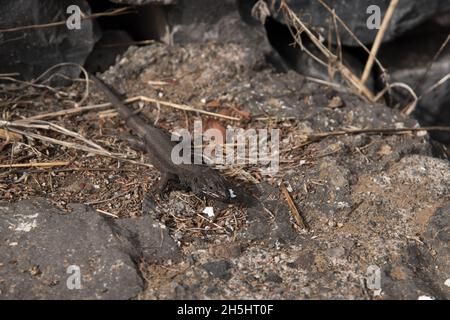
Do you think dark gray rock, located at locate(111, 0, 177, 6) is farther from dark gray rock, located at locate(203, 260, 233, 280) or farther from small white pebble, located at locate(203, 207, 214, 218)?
dark gray rock, located at locate(203, 260, 233, 280)

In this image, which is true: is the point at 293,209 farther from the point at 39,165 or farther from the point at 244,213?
the point at 39,165

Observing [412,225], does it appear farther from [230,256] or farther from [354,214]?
[230,256]

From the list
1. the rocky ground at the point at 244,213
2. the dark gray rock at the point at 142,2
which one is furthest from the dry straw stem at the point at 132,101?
the dark gray rock at the point at 142,2

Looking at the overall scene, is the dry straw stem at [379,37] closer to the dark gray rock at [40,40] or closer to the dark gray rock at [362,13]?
the dark gray rock at [362,13]

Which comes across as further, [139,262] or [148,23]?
[148,23]

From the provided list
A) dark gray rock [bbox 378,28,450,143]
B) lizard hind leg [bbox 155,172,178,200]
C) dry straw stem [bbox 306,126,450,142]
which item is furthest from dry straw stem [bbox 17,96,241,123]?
dark gray rock [bbox 378,28,450,143]
